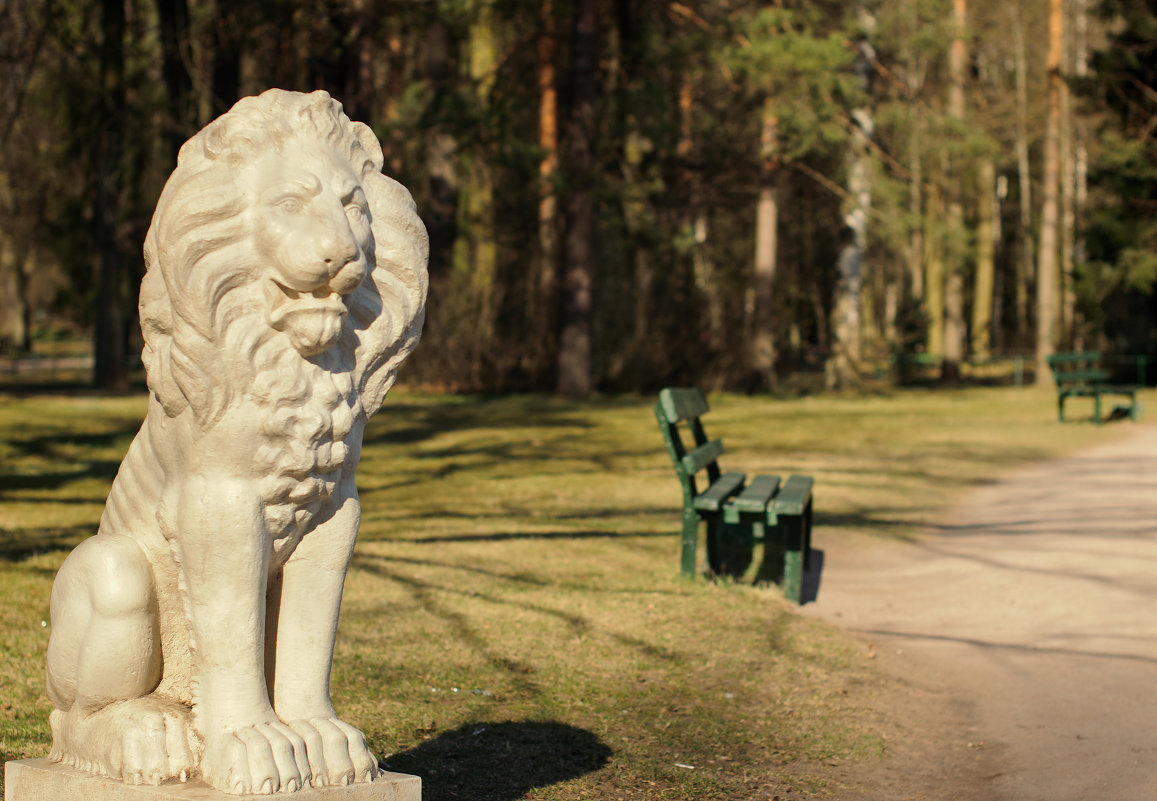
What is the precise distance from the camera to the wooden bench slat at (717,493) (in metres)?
→ 6.65

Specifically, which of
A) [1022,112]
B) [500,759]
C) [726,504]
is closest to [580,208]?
[726,504]

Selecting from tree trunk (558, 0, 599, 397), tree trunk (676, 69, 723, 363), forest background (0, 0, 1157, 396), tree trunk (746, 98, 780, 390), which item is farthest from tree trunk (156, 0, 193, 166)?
tree trunk (746, 98, 780, 390)

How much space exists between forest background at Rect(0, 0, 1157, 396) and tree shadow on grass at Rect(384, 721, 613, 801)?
13444 mm

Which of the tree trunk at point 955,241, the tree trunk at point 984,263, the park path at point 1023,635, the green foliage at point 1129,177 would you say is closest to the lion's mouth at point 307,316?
the park path at point 1023,635

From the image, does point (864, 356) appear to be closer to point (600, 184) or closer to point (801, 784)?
point (600, 184)

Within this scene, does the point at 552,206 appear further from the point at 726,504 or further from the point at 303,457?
the point at 303,457

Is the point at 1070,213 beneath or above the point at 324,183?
above

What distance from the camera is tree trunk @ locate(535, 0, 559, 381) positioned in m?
21.2

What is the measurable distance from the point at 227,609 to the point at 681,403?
4855 mm

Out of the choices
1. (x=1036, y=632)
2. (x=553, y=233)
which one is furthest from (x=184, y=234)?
(x=553, y=233)

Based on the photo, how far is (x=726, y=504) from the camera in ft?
22.2

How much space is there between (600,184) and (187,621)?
1764 centimetres

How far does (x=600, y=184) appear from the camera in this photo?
1989 cm

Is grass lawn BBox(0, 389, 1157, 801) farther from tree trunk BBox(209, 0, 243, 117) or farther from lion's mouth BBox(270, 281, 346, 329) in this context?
tree trunk BBox(209, 0, 243, 117)
